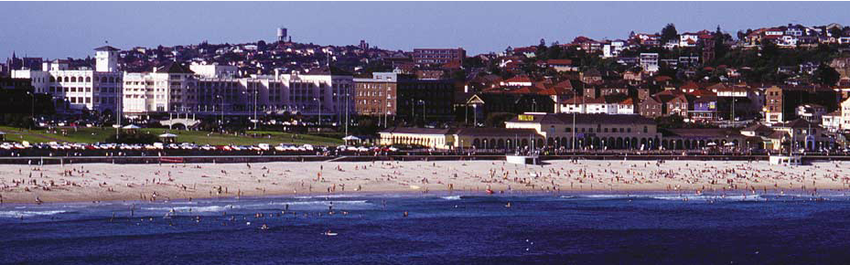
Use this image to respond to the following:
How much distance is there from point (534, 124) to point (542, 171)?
26.0 metres

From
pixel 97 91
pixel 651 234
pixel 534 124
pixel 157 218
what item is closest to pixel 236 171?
pixel 157 218

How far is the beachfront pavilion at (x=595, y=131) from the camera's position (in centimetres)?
11025

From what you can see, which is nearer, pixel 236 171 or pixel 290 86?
pixel 236 171

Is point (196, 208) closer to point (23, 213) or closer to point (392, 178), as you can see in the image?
point (23, 213)

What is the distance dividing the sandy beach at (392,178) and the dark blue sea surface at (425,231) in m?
2.34

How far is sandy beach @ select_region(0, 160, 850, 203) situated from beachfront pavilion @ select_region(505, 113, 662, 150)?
1569 cm

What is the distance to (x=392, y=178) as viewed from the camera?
7900 cm

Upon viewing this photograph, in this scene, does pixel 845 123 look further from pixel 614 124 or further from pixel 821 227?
pixel 821 227

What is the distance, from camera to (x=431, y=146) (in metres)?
107

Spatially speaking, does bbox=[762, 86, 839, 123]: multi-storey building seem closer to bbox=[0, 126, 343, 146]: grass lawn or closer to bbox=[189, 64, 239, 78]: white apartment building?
bbox=[189, 64, 239, 78]: white apartment building

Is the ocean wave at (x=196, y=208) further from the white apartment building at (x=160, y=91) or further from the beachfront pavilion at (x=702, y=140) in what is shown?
Result: the white apartment building at (x=160, y=91)

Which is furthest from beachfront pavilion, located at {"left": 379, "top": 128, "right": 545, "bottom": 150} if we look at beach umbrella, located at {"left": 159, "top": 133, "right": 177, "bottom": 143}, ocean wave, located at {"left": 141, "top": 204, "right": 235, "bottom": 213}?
ocean wave, located at {"left": 141, "top": 204, "right": 235, "bottom": 213}

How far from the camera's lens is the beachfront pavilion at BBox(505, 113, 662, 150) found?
11025 centimetres

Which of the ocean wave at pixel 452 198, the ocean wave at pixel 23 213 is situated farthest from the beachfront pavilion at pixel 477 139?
the ocean wave at pixel 23 213
